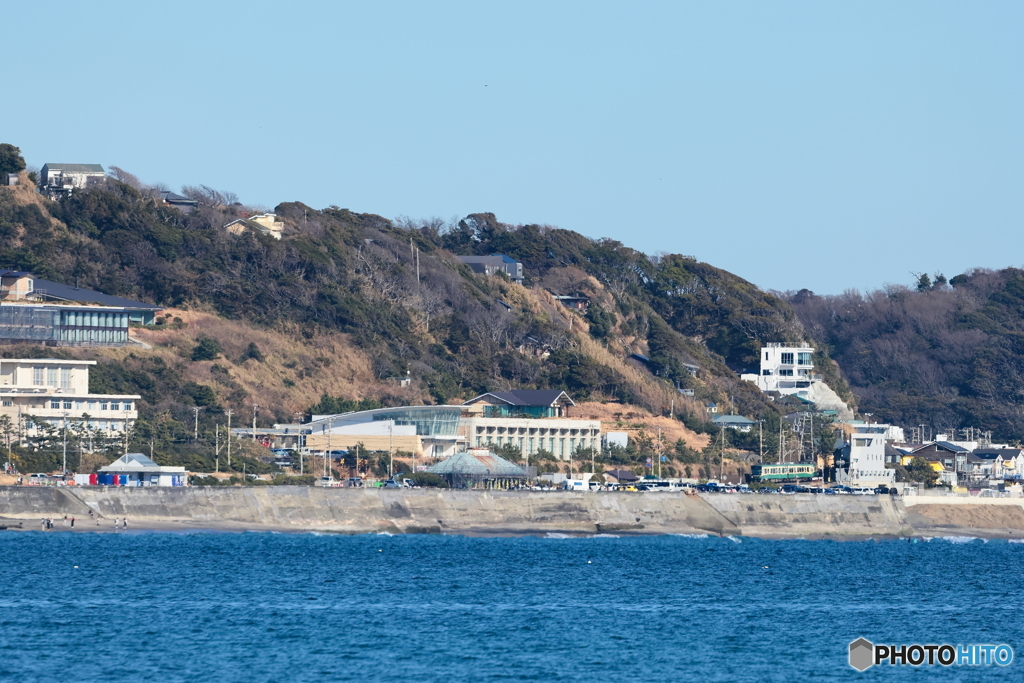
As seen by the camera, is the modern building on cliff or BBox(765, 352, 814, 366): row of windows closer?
the modern building on cliff

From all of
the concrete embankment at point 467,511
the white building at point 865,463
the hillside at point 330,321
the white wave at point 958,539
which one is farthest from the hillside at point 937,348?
the concrete embankment at point 467,511

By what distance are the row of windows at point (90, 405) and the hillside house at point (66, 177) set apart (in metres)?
35.7

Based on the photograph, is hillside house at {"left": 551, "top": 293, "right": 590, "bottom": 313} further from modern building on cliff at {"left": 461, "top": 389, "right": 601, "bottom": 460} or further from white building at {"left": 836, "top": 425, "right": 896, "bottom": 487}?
white building at {"left": 836, "top": 425, "right": 896, "bottom": 487}

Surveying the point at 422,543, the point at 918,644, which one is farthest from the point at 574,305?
the point at 918,644

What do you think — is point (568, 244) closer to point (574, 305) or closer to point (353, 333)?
point (574, 305)

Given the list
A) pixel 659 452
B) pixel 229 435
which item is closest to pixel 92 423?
pixel 229 435

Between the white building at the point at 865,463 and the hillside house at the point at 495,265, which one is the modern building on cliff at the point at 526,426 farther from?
the hillside house at the point at 495,265

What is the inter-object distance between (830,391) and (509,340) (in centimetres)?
3181

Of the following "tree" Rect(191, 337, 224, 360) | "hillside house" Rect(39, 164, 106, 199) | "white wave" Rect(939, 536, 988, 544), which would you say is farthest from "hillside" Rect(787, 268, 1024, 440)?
"hillside house" Rect(39, 164, 106, 199)

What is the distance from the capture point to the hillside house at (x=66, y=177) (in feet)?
404

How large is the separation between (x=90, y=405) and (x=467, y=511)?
80.3 ft

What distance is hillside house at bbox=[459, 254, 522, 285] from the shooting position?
449 ft

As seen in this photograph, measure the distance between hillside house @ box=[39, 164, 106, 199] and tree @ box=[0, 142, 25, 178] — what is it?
2.59m

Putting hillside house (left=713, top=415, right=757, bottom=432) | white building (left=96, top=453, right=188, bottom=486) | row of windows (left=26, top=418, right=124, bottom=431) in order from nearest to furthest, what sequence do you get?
1. white building (left=96, top=453, right=188, bottom=486)
2. row of windows (left=26, top=418, right=124, bottom=431)
3. hillside house (left=713, top=415, right=757, bottom=432)
